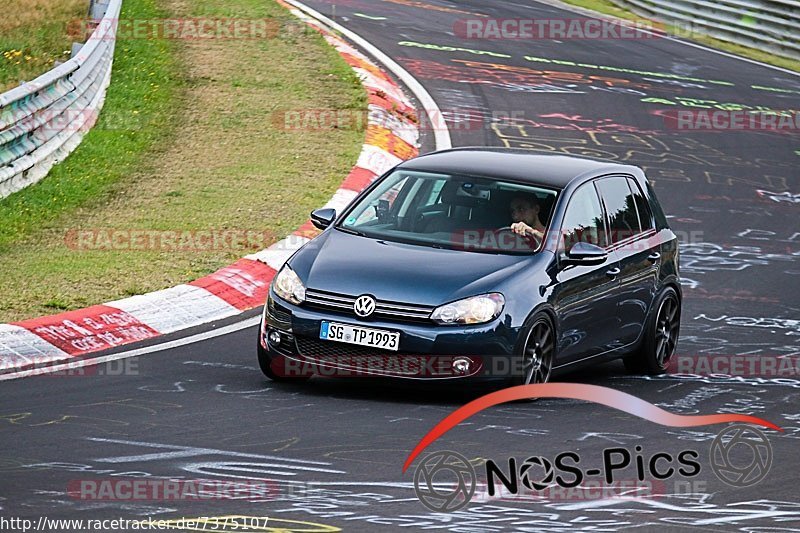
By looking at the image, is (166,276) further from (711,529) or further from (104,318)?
(711,529)

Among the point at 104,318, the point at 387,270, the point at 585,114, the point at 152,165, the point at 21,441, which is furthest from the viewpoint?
the point at 585,114

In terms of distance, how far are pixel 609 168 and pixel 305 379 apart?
2.90 m

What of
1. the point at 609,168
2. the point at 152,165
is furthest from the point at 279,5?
the point at 609,168

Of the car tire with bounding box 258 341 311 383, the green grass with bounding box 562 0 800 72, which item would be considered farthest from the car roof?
the green grass with bounding box 562 0 800 72

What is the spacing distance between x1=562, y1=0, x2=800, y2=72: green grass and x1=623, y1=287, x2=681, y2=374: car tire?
18537mm

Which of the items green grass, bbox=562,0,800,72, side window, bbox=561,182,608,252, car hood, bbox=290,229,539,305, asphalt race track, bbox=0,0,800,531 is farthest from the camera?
green grass, bbox=562,0,800,72

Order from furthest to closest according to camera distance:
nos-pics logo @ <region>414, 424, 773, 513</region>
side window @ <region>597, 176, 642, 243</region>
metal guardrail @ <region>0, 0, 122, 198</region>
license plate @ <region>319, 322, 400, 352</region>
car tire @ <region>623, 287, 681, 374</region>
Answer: metal guardrail @ <region>0, 0, 122, 198</region> < car tire @ <region>623, 287, 681, 374</region> < side window @ <region>597, 176, 642, 243</region> < license plate @ <region>319, 322, 400, 352</region> < nos-pics logo @ <region>414, 424, 773, 513</region>

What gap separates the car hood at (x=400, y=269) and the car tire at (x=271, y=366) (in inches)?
21.1

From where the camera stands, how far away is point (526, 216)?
10500 mm

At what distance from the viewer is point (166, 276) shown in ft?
41.6

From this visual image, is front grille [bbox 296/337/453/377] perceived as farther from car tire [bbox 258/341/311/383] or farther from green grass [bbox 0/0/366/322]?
green grass [bbox 0/0/366/322]

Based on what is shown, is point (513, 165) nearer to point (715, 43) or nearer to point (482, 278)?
point (482, 278)

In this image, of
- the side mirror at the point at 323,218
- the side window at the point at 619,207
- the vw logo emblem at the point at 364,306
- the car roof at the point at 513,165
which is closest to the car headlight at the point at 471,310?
the vw logo emblem at the point at 364,306

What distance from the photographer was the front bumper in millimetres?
9414
